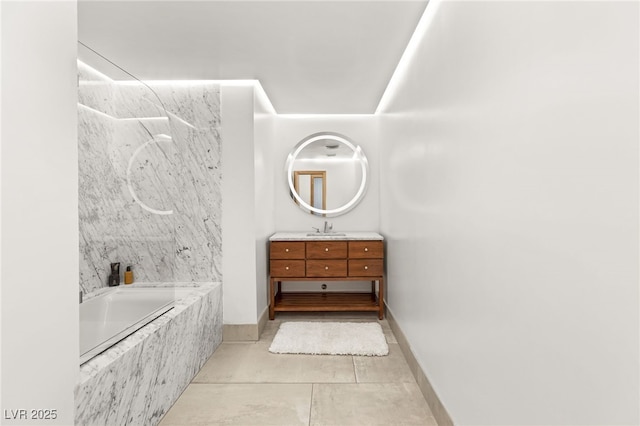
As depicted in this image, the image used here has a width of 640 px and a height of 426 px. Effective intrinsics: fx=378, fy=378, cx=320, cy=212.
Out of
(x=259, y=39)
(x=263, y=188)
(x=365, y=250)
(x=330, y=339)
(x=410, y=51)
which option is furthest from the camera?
(x=365, y=250)

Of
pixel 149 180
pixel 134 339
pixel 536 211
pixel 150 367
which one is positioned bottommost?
pixel 150 367

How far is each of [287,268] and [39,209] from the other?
2.97 meters

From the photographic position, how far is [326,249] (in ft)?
13.0

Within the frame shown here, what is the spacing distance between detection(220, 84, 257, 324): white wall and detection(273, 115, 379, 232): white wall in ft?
4.10

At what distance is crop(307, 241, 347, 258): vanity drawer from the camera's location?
156 inches

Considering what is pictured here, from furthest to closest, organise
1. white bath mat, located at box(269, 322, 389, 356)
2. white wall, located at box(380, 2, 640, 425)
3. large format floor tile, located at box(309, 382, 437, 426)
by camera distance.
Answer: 1. white bath mat, located at box(269, 322, 389, 356)
2. large format floor tile, located at box(309, 382, 437, 426)
3. white wall, located at box(380, 2, 640, 425)

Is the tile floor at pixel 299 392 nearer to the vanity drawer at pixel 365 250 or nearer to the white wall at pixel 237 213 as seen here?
the white wall at pixel 237 213

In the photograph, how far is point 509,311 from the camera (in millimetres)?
1258

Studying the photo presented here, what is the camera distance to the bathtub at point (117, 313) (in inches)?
74.1

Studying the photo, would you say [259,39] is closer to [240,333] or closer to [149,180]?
[149,180]

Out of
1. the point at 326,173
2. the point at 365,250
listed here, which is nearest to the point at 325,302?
the point at 365,250

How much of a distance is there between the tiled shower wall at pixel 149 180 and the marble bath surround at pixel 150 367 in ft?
1.02

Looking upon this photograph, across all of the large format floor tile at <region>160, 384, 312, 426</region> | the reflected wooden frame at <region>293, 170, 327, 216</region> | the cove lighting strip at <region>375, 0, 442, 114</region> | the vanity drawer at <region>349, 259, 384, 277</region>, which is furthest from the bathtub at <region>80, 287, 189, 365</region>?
the cove lighting strip at <region>375, 0, 442, 114</region>

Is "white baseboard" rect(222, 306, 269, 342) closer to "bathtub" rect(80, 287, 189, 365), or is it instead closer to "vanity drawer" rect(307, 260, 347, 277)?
"bathtub" rect(80, 287, 189, 365)
